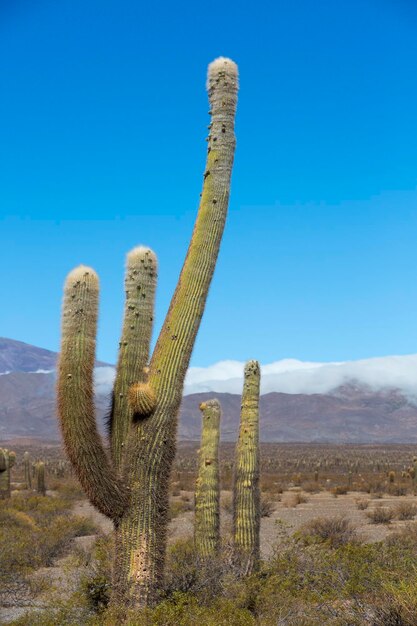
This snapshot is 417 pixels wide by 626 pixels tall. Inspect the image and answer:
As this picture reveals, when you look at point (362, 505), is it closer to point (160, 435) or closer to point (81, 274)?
point (160, 435)

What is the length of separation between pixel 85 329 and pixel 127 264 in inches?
47.6

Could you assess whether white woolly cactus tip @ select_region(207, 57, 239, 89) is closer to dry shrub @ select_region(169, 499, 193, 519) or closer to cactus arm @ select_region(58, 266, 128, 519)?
cactus arm @ select_region(58, 266, 128, 519)

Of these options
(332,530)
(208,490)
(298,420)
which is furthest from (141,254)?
(298,420)

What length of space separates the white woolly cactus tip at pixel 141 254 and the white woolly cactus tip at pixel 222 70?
2.23m

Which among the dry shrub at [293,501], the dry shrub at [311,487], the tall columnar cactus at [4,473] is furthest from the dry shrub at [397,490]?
the tall columnar cactus at [4,473]

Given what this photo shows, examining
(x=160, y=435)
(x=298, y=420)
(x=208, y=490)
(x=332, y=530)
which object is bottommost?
(x=332, y=530)

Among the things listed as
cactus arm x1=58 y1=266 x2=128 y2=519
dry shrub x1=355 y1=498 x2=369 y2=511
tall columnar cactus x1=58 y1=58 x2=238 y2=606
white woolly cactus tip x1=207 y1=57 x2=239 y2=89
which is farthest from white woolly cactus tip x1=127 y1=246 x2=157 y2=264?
dry shrub x1=355 y1=498 x2=369 y2=511

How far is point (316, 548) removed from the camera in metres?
10.7

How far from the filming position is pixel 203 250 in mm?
8062

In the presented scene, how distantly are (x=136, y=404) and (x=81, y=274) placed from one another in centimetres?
162

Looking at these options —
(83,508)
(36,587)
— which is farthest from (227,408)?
(36,587)

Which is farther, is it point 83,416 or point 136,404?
point 136,404

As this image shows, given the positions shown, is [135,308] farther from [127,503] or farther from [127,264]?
[127,503]

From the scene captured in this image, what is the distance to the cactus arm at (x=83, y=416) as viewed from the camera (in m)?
7.29
